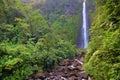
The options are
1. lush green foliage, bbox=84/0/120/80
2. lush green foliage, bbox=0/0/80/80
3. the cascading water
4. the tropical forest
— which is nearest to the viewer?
lush green foliage, bbox=84/0/120/80

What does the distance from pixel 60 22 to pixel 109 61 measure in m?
29.0

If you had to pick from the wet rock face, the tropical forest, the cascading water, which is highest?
the cascading water

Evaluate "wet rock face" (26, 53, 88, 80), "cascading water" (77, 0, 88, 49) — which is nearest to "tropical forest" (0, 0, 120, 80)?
"wet rock face" (26, 53, 88, 80)

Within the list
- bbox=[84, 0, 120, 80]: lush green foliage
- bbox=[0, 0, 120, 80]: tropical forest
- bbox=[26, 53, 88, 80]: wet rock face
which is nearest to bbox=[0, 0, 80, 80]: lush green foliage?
bbox=[0, 0, 120, 80]: tropical forest

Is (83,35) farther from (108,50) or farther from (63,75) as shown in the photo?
(108,50)

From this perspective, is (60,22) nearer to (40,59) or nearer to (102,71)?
(40,59)

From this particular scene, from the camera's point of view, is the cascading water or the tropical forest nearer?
the tropical forest

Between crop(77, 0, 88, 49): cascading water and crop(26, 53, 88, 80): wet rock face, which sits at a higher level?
crop(77, 0, 88, 49): cascading water

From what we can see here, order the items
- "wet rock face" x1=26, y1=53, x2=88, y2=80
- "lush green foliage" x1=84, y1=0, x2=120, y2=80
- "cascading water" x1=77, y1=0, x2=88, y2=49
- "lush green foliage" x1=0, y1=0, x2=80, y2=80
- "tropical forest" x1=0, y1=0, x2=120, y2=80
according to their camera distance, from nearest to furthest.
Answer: "lush green foliage" x1=84, y1=0, x2=120, y2=80 < "tropical forest" x1=0, y1=0, x2=120, y2=80 < "lush green foliage" x1=0, y1=0, x2=80, y2=80 < "wet rock face" x1=26, y1=53, x2=88, y2=80 < "cascading water" x1=77, y1=0, x2=88, y2=49

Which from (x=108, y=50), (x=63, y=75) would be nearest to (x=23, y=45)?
(x=63, y=75)

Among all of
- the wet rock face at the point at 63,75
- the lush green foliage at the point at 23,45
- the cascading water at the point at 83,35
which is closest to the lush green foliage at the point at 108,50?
the wet rock face at the point at 63,75

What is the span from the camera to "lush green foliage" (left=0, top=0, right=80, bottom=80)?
9.83 metres

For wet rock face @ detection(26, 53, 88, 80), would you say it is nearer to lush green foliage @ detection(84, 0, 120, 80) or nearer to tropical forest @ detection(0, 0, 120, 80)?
tropical forest @ detection(0, 0, 120, 80)

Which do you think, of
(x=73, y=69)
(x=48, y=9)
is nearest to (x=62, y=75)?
(x=73, y=69)
